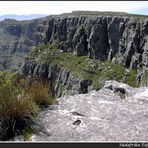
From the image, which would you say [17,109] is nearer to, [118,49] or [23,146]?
[23,146]

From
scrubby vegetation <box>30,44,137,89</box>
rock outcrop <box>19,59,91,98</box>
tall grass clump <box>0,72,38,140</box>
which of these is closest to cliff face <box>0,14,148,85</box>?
scrubby vegetation <box>30,44,137,89</box>

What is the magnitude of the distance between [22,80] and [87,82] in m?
149

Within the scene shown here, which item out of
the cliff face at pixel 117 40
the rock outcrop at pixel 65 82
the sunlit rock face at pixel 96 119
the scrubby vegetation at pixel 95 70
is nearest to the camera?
the sunlit rock face at pixel 96 119

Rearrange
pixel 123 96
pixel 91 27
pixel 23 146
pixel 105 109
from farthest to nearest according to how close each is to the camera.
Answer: pixel 91 27, pixel 123 96, pixel 105 109, pixel 23 146

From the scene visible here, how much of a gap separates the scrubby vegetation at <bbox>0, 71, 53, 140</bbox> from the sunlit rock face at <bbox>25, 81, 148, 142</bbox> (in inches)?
16.6

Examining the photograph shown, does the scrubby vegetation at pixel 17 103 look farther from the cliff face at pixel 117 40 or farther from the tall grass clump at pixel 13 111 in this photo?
the cliff face at pixel 117 40

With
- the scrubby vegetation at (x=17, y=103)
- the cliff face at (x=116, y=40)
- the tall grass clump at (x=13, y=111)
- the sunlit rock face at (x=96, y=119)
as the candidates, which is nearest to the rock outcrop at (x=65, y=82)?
the cliff face at (x=116, y=40)

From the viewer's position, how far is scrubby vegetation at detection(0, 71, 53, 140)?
1041cm

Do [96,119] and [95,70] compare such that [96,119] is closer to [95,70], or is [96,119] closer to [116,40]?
[116,40]

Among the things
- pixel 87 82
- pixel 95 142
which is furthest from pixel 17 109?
pixel 87 82

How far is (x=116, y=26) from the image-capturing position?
168 m

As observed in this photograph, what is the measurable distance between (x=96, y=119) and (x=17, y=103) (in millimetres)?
2835

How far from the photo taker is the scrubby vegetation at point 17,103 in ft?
34.2

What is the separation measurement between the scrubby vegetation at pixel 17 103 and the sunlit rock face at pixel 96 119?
42 cm
